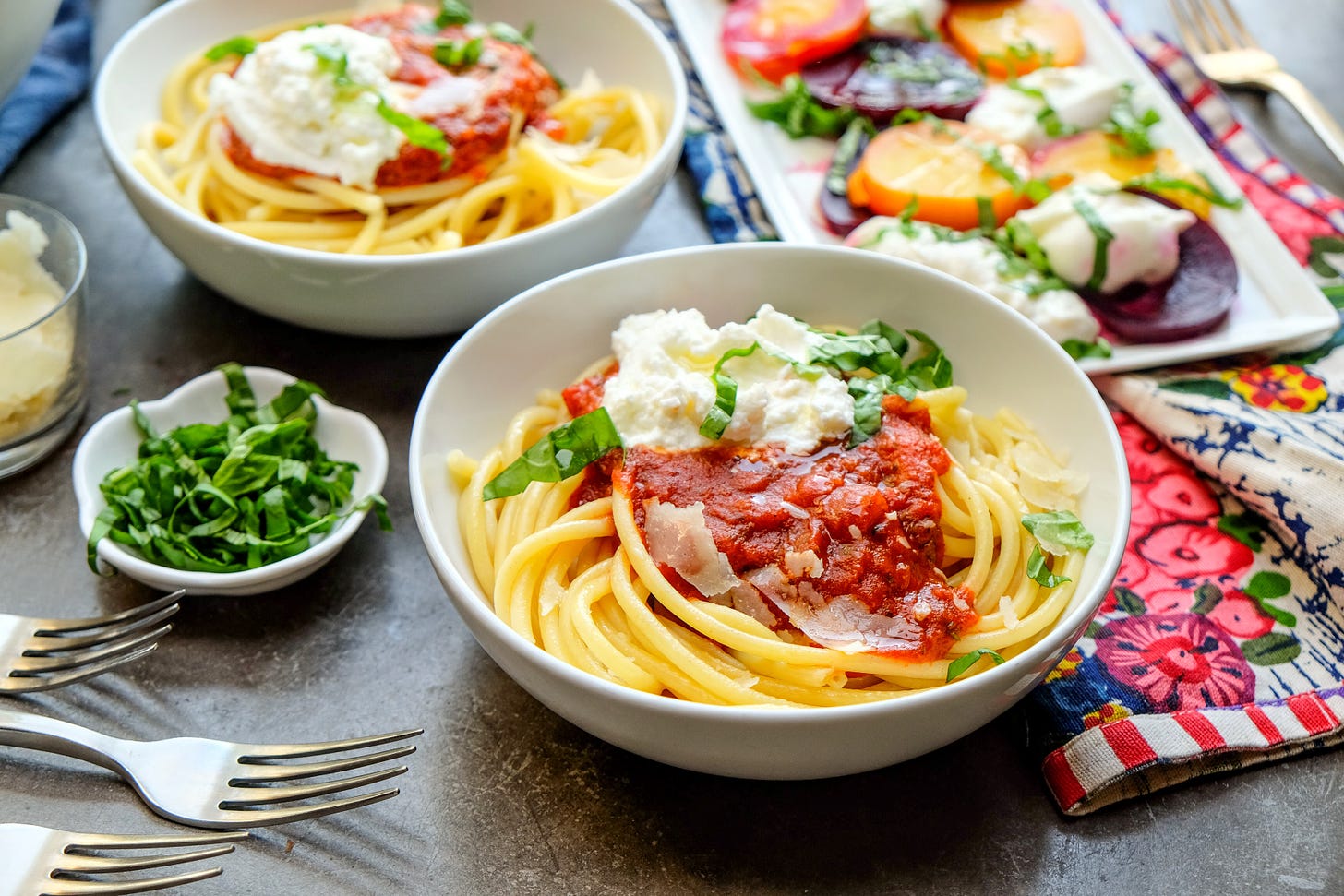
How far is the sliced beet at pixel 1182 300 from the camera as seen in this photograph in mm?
3635

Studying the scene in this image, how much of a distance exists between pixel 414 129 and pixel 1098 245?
2.11 meters

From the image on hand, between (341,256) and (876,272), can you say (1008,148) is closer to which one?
(876,272)

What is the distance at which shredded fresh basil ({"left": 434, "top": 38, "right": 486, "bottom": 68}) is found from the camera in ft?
12.6

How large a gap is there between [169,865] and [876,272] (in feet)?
7.12

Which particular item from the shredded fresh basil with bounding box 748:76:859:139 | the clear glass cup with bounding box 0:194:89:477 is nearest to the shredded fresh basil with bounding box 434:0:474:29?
the shredded fresh basil with bounding box 748:76:859:139

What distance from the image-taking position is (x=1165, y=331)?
142 inches

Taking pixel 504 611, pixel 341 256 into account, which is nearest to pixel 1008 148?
pixel 341 256

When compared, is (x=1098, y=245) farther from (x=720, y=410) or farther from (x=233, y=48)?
(x=233, y=48)

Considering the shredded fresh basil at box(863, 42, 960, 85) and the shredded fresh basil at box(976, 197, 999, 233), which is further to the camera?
the shredded fresh basil at box(863, 42, 960, 85)

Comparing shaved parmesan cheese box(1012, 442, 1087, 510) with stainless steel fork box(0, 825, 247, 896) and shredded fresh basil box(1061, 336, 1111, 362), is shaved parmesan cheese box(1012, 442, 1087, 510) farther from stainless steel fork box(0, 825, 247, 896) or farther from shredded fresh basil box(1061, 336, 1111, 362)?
stainless steel fork box(0, 825, 247, 896)

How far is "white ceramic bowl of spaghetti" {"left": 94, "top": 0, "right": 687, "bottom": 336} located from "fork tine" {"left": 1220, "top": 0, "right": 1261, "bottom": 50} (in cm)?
257

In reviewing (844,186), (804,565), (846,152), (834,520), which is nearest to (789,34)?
(846,152)

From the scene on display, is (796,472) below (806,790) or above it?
above

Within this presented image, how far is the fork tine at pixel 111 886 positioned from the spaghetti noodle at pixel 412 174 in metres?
1.87
